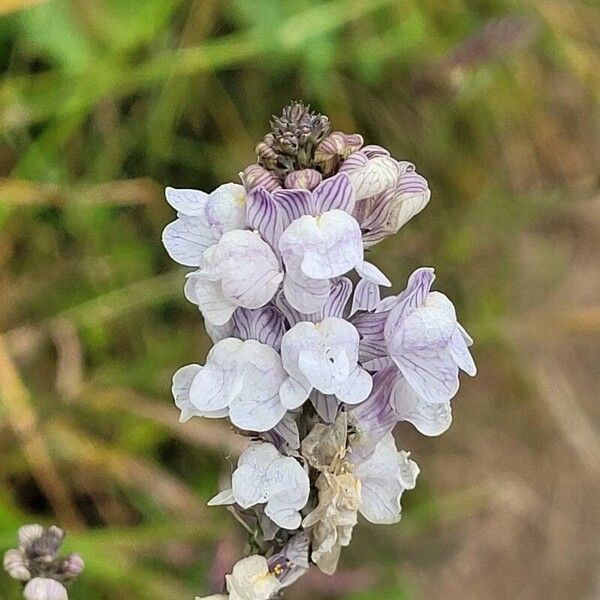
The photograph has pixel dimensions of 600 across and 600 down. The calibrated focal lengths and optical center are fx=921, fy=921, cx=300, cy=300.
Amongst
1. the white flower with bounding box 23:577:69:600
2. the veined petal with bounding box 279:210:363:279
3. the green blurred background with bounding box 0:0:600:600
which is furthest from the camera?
the green blurred background with bounding box 0:0:600:600

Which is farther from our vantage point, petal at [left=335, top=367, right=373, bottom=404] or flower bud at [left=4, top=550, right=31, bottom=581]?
flower bud at [left=4, top=550, right=31, bottom=581]

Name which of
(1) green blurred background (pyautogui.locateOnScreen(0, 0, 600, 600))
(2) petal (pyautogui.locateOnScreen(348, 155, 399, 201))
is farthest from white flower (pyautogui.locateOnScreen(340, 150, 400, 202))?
(1) green blurred background (pyautogui.locateOnScreen(0, 0, 600, 600))

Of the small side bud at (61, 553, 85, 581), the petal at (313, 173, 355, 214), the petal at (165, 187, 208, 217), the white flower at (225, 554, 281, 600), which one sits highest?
the petal at (165, 187, 208, 217)

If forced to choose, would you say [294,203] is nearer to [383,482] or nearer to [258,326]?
[258,326]

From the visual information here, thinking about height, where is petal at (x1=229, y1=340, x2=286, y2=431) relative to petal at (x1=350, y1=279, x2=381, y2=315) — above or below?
below

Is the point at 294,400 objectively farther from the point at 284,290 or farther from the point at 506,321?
the point at 506,321

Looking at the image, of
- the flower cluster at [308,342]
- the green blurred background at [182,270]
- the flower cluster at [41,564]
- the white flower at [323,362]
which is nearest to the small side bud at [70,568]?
the flower cluster at [41,564]

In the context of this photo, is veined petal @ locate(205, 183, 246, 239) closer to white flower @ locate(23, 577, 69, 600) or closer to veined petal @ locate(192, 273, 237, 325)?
veined petal @ locate(192, 273, 237, 325)

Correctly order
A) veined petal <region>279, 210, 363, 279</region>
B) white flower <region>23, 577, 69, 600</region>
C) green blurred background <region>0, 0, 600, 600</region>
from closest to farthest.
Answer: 1. veined petal <region>279, 210, 363, 279</region>
2. white flower <region>23, 577, 69, 600</region>
3. green blurred background <region>0, 0, 600, 600</region>
